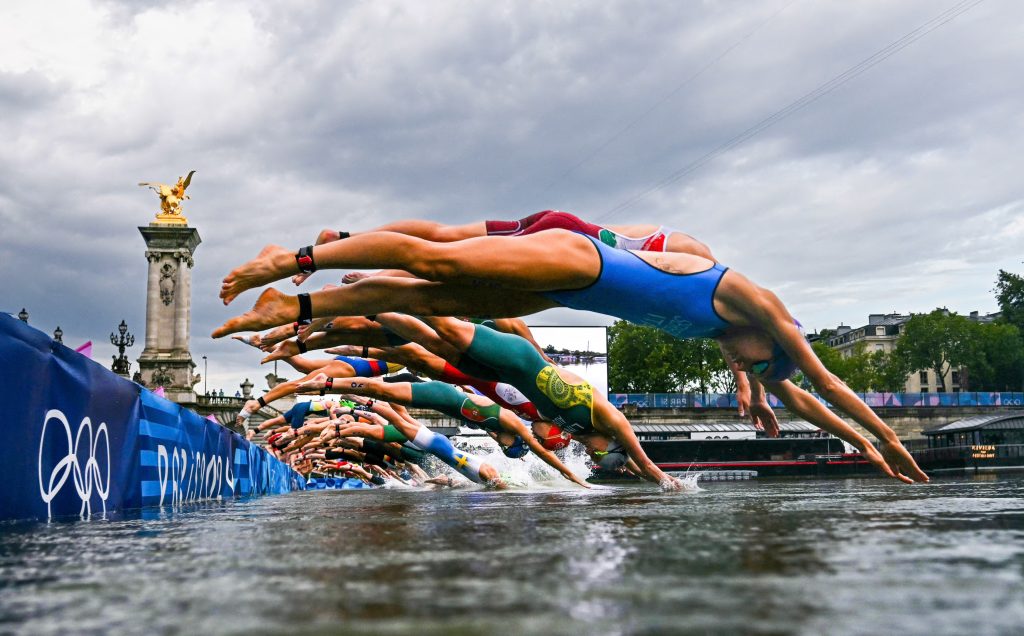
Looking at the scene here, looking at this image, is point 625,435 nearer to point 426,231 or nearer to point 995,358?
point 426,231

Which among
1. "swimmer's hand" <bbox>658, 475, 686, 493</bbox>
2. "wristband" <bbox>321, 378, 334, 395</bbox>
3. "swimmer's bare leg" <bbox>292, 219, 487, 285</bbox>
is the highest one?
"swimmer's bare leg" <bbox>292, 219, 487, 285</bbox>

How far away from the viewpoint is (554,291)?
19.1ft

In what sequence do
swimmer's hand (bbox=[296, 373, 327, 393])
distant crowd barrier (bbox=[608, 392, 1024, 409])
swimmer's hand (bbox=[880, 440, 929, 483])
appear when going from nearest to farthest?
swimmer's hand (bbox=[880, 440, 929, 483]), swimmer's hand (bbox=[296, 373, 327, 393]), distant crowd barrier (bbox=[608, 392, 1024, 409])

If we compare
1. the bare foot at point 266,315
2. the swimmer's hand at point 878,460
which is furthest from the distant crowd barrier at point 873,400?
the bare foot at point 266,315

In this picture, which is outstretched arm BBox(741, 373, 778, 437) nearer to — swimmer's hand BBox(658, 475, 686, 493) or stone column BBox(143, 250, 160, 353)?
swimmer's hand BBox(658, 475, 686, 493)

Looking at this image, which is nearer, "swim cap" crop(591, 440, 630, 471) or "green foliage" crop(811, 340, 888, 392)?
"swim cap" crop(591, 440, 630, 471)

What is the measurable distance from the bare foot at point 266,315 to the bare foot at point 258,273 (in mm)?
264

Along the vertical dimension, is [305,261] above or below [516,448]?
above

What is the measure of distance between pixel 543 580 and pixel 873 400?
2929 inches

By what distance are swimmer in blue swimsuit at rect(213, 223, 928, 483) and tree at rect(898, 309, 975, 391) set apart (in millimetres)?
87348

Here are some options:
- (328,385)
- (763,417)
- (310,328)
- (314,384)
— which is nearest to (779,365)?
(763,417)

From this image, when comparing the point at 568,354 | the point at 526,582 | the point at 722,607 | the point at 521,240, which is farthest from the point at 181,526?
the point at 568,354

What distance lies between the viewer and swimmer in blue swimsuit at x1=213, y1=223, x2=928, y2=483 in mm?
5254

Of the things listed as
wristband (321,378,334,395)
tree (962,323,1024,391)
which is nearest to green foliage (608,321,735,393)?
tree (962,323,1024,391)
